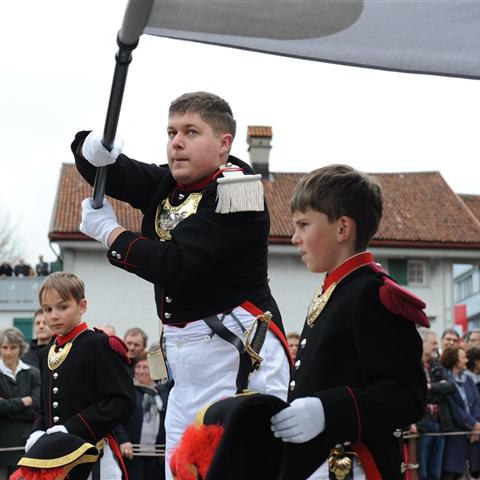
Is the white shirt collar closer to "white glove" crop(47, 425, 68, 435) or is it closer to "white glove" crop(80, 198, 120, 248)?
"white glove" crop(47, 425, 68, 435)

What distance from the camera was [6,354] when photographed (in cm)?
988

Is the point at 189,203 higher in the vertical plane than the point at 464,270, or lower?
lower

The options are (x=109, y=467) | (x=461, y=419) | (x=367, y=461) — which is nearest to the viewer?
(x=367, y=461)

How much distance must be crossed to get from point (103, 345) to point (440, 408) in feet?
23.5

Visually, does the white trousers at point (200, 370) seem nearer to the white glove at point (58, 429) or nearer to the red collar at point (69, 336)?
the white glove at point (58, 429)

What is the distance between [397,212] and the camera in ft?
128

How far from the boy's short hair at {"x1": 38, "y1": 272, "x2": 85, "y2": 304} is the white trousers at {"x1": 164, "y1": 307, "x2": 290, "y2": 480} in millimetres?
1425

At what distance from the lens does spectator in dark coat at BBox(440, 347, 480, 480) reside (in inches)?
471

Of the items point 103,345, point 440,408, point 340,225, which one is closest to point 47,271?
point 440,408

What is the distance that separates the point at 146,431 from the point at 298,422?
7230mm

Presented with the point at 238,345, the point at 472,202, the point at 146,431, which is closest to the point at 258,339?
the point at 238,345

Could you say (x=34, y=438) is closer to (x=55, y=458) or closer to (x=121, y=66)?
(x=55, y=458)

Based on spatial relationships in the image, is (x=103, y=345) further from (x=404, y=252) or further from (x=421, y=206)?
(x=421, y=206)

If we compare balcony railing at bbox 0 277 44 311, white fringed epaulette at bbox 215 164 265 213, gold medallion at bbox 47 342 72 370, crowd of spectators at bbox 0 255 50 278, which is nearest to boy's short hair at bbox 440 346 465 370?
gold medallion at bbox 47 342 72 370
